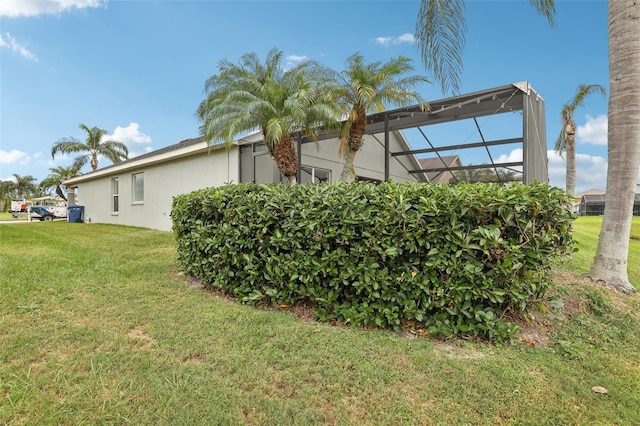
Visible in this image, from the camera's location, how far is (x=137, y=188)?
48.7ft

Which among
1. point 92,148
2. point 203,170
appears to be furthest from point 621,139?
point 92,148

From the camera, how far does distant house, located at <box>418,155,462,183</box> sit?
1231 centimetres

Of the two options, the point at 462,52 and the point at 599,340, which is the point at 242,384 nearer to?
the point at 599,340

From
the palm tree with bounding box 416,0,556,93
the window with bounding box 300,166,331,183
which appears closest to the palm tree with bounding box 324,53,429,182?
the window with bounding box 300,166,331,183

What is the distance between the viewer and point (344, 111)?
28.7 ft

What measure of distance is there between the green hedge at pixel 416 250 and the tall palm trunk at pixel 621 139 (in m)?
1.84

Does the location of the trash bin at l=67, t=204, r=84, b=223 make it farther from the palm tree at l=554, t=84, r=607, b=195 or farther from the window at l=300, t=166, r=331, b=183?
the palm tree at l=554, t=84, r=607, b=195

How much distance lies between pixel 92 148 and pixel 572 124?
104 feet

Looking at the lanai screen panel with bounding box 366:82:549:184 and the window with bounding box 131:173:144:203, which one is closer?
the lanai screen panel with bounding box 366:82:549:184

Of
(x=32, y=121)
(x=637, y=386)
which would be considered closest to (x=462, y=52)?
(x=637, y=386)

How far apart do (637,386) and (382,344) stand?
6.34ft

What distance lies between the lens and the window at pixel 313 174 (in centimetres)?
1118

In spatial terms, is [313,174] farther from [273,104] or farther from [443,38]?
[443,38]

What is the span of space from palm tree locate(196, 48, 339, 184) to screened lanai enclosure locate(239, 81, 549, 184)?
2.94 ft
